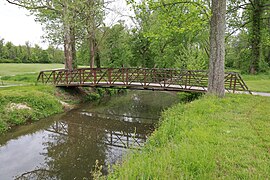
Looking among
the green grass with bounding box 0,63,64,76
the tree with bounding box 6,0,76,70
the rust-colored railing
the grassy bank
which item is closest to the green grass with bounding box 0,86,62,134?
the rust-colored railing

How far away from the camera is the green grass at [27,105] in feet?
33.1

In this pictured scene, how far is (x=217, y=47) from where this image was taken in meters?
8.73

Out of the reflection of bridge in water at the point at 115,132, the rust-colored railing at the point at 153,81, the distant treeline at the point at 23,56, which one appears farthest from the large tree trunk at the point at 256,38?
the distant treeline at the point at 23,56

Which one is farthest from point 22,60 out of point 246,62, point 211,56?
point 211,56

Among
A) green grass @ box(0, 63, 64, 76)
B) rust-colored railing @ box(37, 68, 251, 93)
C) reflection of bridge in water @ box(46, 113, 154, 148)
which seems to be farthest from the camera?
green grass @ box(0, 63, 64, 76)

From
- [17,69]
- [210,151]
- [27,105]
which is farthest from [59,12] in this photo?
[17,69]

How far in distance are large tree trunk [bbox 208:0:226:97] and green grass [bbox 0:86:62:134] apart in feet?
29.5

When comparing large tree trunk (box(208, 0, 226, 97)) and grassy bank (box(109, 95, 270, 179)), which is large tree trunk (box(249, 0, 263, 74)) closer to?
large tree trunk (box(208, 0, 226, 97))

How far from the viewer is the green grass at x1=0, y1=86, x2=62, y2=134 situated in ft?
33.1

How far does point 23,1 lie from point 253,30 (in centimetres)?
1990

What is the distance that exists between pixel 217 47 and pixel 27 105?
10.1m

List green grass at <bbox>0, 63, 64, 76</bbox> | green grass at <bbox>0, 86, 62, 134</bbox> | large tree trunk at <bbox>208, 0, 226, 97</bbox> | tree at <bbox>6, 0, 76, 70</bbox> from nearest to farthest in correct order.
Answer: large tree trunk at <bbox>208, 0, 226, 97</bbox>, green grass at <bbox>0, 86, 62, 134</bbox>, tree at <bbox>6, 0, 76, 70</bbox>, green grass at <bbox>0, 63, 64, 76</bbox>

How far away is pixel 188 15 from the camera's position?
31.1 feet

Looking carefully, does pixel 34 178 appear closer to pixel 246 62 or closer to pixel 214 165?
pixel 214 165
